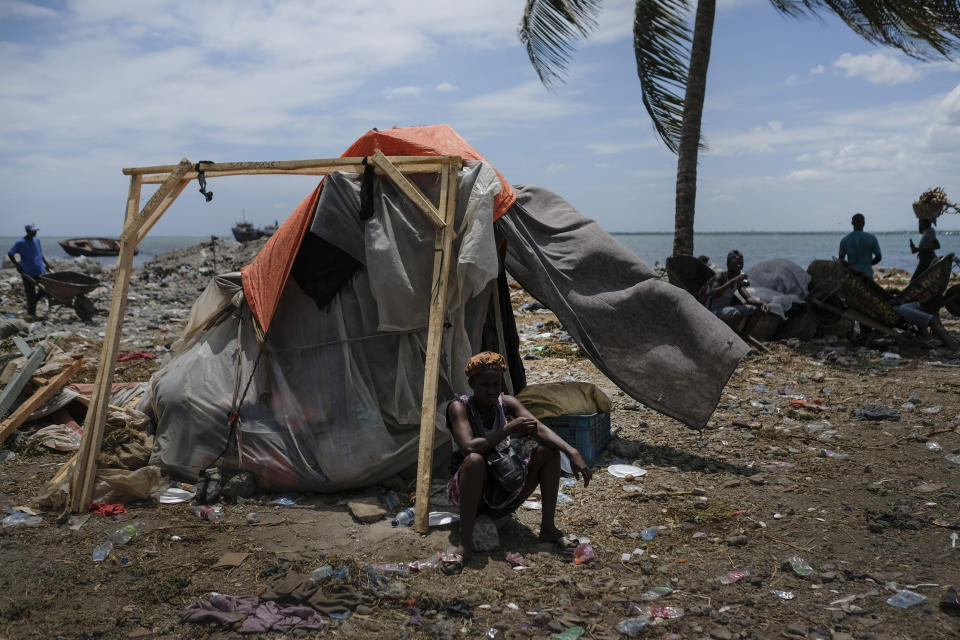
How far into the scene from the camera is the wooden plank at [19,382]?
5.65 metres

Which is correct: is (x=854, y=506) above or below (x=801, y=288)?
below

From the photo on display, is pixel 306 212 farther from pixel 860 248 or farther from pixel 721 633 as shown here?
pixel 860 248

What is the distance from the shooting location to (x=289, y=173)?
4652 mm

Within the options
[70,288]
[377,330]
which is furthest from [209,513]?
[70,288]

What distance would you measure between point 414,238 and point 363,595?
2.35 meters

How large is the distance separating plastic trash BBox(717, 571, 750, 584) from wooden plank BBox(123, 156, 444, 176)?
282cm

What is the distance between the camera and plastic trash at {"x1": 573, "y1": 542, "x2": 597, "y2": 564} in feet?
12.2

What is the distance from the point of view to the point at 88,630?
10.1 ft

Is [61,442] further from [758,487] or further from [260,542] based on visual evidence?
[758,487]

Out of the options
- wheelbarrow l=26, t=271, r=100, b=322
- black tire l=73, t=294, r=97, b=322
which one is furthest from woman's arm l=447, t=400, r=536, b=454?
black tire l=73, t=294, r=97, b=322

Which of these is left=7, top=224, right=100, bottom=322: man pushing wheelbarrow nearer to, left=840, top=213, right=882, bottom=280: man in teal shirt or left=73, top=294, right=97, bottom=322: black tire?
left=73, top=294, right=97, bottom=322: black tire

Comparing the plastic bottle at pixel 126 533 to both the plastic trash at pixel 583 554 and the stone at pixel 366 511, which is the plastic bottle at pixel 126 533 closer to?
the stone at pixel 366 511

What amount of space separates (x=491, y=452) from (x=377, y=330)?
1.53 metres

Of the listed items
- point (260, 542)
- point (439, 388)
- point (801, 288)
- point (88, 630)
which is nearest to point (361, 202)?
point (439, 388)
